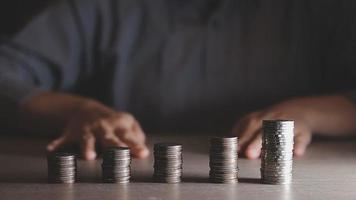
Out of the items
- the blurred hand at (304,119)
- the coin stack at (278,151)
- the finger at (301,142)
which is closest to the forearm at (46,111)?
the blurred hand at (304,119)

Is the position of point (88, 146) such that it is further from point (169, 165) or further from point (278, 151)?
point (278, 151)

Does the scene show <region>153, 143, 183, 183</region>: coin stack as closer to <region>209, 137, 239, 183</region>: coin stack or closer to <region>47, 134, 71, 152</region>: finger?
<region>209, 137, 239, 183</region>: coin stack

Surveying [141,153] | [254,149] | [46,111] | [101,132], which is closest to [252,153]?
[254,149]

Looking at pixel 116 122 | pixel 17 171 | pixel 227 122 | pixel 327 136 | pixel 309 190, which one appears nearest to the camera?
pixel 309 190

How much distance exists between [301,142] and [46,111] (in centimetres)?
73

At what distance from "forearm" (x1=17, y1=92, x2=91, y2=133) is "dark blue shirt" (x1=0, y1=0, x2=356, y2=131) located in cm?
17

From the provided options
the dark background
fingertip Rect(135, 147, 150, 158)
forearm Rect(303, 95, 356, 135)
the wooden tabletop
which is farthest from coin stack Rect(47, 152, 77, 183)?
the dark background

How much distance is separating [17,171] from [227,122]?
2.89 feet

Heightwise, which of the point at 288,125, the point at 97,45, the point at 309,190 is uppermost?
the point at 97,45

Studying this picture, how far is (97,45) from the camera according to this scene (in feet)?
6.64

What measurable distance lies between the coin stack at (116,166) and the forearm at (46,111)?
588 millimetres

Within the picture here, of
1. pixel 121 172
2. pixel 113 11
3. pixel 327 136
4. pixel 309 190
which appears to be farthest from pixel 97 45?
pixel 309 190

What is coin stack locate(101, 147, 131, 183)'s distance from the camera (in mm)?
1115

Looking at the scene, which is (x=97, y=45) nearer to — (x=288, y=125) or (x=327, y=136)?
(x=327, y=136)
